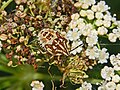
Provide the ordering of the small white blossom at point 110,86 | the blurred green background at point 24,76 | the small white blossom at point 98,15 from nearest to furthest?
the small white blossom at point 110,86
the small white blossom at point 98,15
the blurred green background at point 24,76

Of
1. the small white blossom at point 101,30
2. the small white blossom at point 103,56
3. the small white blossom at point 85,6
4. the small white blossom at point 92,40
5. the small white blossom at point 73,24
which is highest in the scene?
the small white blossom at point 85,6

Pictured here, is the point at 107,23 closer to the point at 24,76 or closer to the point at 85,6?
the point at 85,6

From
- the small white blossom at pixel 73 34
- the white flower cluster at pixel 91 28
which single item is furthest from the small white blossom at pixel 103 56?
the small white blossom at pixel 73 34

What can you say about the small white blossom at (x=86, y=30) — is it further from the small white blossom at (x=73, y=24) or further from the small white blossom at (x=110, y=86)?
the small white blossom at (x=110, y=86)

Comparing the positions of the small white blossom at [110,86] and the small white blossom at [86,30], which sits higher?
the small white blossom at [86,30]

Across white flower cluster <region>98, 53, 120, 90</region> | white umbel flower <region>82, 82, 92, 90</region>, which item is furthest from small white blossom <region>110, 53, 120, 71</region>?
white umbel flower <region>82, 82, 92, 90</region>

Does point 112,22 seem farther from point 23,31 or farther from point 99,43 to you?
point 23,31

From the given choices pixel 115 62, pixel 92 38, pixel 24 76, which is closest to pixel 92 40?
pixel 92 38
